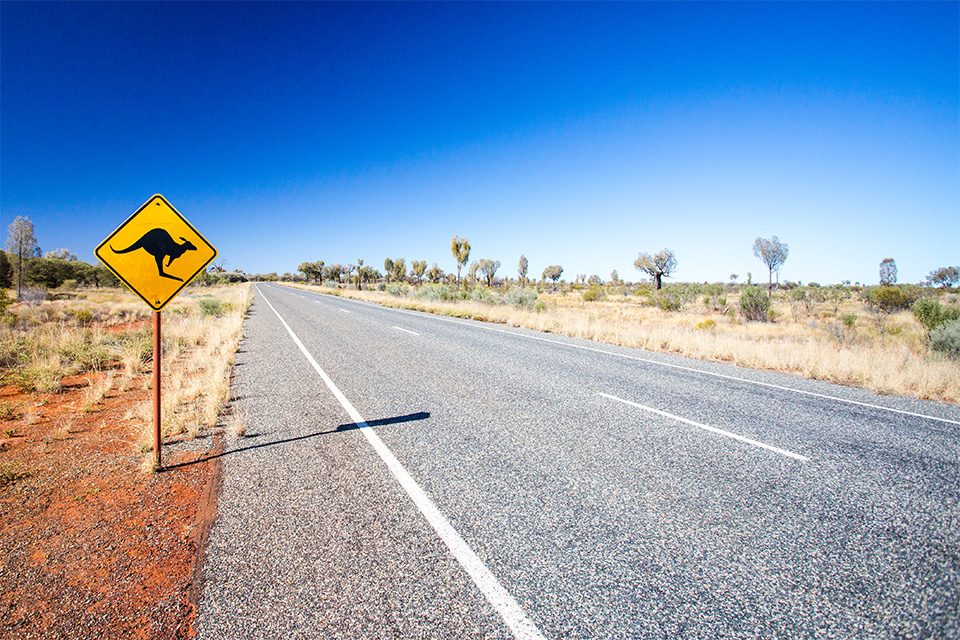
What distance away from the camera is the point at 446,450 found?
4.11m

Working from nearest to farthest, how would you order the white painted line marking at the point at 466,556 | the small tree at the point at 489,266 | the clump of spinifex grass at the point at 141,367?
1. the white painted line marking at the point at 466,556
2. the clump of spinifex grass at the point at 141,367
3. the small tree at the point at 489,266

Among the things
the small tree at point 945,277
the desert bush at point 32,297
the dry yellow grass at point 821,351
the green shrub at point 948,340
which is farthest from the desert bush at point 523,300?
the small tree at point 945,277

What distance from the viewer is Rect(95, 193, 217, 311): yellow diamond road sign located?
3564 mm

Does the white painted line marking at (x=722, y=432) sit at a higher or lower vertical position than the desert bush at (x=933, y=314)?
lower

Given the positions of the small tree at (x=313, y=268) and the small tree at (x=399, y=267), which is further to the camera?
the small tree at (x=313, y=268)

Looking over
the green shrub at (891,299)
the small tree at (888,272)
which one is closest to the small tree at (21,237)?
the green shrub at (891,299)

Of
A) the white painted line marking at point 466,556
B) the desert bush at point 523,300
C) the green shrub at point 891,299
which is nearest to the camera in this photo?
the white painted line marking at point 466,556

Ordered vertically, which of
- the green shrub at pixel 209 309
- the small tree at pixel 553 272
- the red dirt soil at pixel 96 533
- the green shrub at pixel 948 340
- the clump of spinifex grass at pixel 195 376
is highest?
the small tree at pixel 553 272

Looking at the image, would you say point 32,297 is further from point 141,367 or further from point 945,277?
point 945,277

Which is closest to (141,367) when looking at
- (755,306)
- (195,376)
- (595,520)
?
(195,376)

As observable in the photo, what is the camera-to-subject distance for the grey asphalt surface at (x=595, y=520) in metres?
2.09

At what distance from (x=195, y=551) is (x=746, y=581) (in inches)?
135

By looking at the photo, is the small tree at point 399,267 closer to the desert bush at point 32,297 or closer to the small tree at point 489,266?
the small tree at point 489,266

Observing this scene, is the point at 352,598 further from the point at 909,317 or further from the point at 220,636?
the point at 909,317
